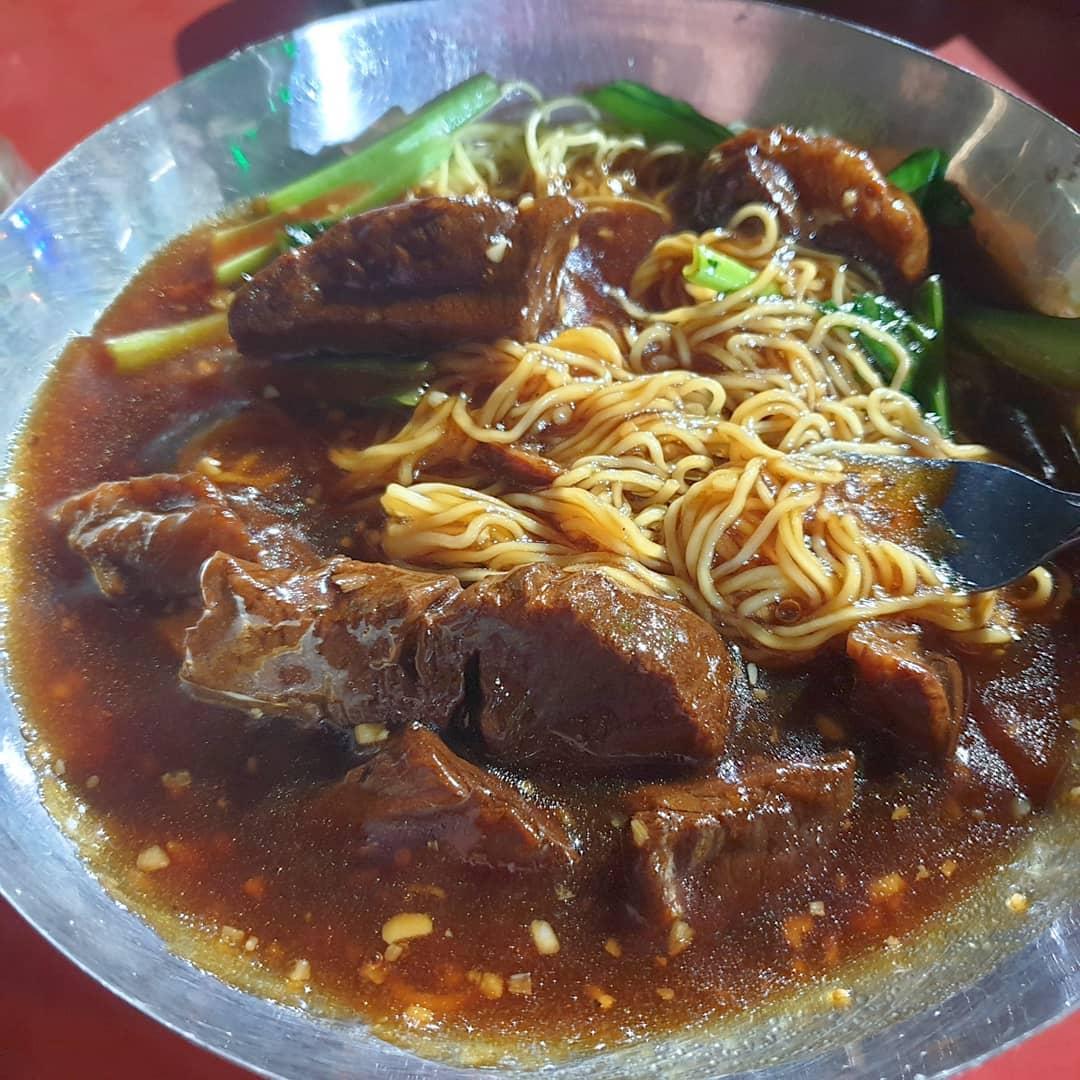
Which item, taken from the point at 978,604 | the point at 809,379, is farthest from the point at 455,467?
the point at 978,604

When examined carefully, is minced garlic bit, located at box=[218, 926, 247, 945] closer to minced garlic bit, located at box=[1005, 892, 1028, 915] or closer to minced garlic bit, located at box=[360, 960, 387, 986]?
minced garlic bit, located at box=[360, 960, 387, 986]

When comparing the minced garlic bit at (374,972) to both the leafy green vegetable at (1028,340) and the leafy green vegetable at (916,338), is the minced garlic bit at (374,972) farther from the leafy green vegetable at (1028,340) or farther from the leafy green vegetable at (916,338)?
the leafy green vegetable at (1028,340)

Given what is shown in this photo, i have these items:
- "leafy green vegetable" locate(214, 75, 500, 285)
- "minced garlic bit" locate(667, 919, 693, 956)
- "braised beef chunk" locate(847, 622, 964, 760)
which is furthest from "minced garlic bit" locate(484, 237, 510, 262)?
"minced garlic bit" locate(667, 919, 693, 956)

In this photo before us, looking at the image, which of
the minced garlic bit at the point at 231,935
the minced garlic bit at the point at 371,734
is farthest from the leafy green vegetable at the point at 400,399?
the minced garlic bit at the point at 231,935

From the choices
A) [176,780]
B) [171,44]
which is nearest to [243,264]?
[176,780]

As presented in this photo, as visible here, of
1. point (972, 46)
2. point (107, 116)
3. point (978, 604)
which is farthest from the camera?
point (972, 46)

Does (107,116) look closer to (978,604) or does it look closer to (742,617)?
(742,617)
